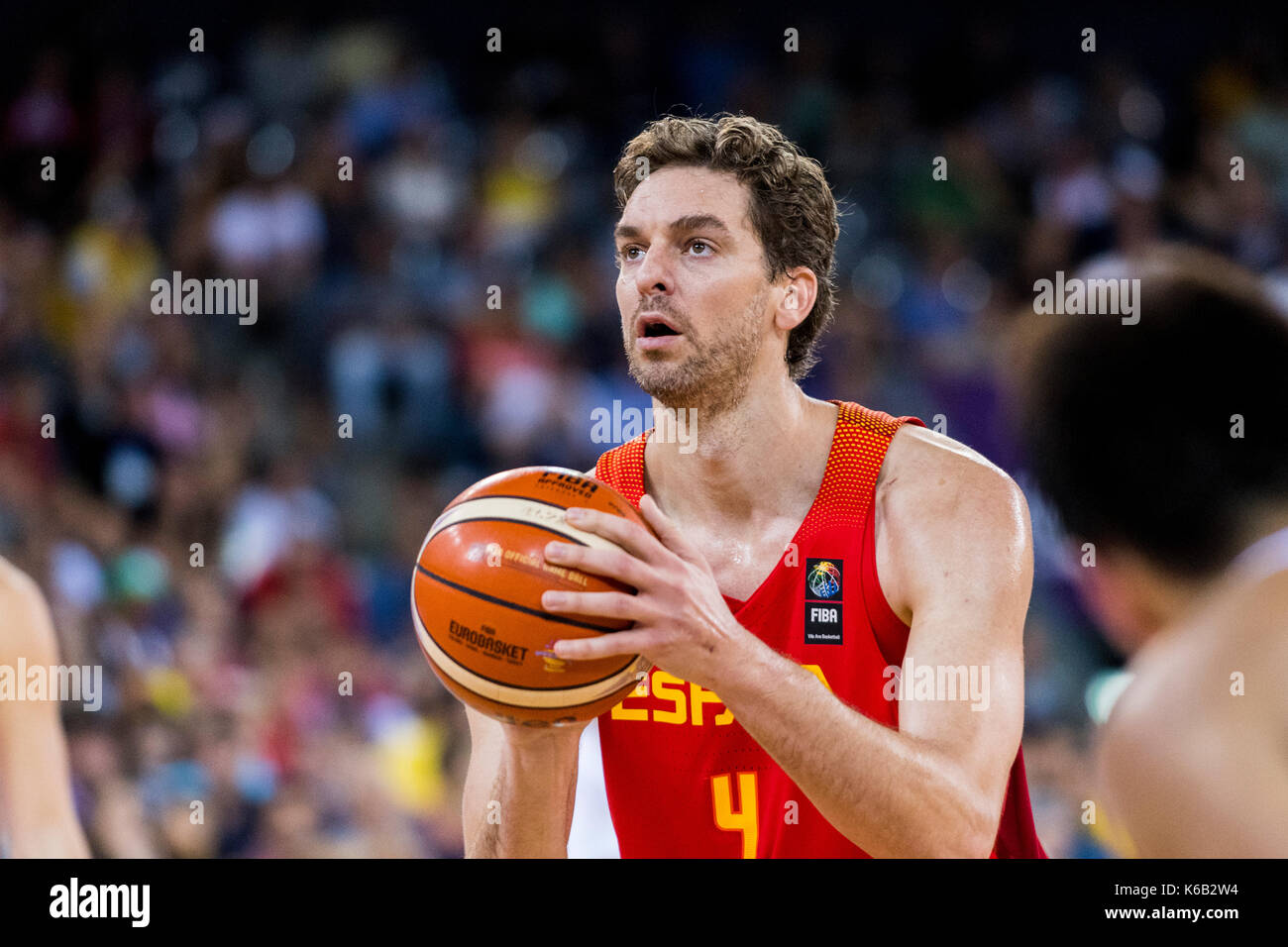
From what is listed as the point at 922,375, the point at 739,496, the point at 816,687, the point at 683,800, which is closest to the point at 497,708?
the point at 816,687

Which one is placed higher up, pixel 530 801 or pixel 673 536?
pixel 673 536

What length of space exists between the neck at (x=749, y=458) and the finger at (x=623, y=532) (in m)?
1.21

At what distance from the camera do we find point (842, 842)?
11.7 feet

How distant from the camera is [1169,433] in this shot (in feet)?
6.38

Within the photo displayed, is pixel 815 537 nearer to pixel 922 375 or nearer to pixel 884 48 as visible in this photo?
pixel 922 375

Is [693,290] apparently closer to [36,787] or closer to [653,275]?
[653,275]

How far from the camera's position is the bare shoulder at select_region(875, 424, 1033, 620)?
11.3ft

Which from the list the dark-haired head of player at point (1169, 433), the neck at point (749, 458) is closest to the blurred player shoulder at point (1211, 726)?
the dark-haired head of player at point (1169, 433)

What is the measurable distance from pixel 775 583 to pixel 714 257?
1037mm

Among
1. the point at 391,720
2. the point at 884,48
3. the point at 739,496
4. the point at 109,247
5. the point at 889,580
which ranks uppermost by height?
the point at 884,48

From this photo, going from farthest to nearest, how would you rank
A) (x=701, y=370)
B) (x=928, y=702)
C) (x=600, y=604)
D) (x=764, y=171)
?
(x=764, y=171)
(x=701, y=370)
(x=928, y=702)
(x=600, y=604)
